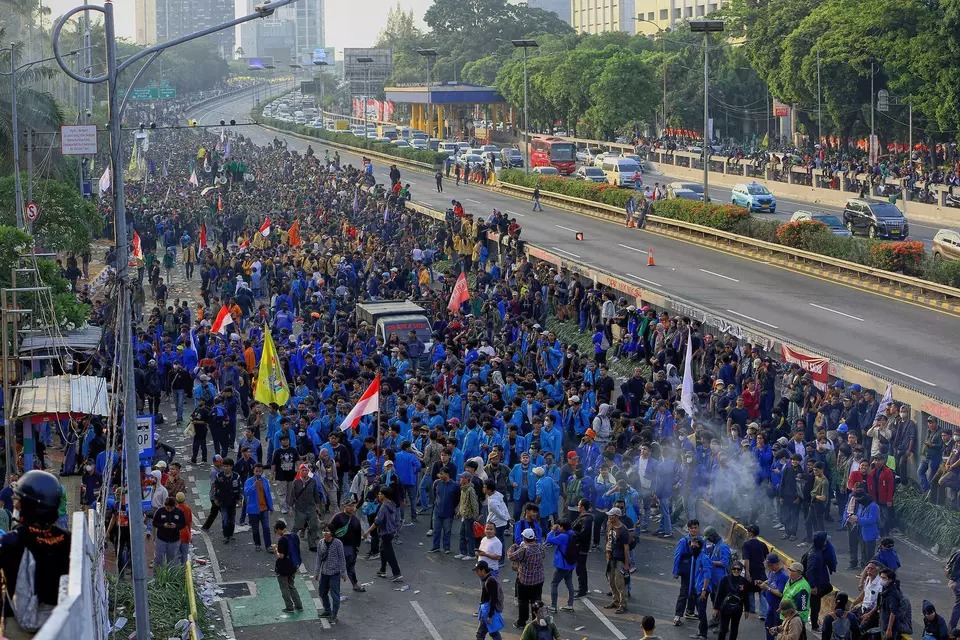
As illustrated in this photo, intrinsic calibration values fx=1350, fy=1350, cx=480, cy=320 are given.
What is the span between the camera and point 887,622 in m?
13.9

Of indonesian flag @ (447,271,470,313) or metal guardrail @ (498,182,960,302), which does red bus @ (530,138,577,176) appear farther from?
indonesian flag @ (447,271,470,313)

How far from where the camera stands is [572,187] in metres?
58.0

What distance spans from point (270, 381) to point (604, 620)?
8923 millimetres

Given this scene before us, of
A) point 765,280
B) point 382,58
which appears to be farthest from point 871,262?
point 382,58

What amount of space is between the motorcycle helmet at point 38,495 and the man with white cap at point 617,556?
10.3 m

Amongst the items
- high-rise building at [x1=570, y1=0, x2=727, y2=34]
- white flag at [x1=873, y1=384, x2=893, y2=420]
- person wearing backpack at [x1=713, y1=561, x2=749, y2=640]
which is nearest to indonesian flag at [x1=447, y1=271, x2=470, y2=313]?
white flag at [x1=873, y1=384, x2=893, y2=420]

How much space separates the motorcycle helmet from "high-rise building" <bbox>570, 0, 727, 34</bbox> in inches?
5108

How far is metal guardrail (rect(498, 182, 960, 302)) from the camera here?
33812mm

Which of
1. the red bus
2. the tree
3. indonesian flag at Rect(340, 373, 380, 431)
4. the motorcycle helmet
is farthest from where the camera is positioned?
the red bus

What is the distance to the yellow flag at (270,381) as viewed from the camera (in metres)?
23.2

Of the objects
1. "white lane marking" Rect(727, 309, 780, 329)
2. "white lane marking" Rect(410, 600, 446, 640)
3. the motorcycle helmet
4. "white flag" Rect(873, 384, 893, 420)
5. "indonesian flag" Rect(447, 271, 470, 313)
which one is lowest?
"white lane marking" Rect(410, 600, 446, 640)

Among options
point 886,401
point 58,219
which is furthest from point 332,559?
point 58,219

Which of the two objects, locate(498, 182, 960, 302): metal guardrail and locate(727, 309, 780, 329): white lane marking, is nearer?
locate(727, 309, 780, 329): white lane marking

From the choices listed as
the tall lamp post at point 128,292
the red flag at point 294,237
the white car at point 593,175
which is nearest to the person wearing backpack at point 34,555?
the tall lamp post at point 128,292
